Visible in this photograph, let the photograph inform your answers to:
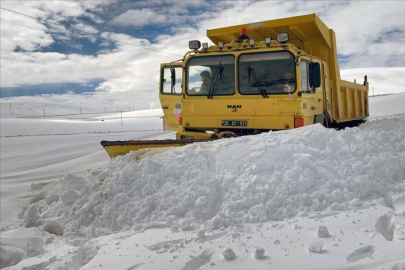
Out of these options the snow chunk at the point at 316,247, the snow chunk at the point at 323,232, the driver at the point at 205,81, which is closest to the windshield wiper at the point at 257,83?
the driver at the point at 205,81

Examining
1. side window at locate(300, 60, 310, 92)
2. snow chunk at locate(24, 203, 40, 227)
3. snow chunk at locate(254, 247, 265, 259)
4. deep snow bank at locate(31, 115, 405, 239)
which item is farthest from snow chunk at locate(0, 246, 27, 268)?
side window at locate(300, 60, 310, 92)

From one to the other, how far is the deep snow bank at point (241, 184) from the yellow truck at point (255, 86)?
1354 mm

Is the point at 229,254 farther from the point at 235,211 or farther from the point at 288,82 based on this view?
the point at 288,82

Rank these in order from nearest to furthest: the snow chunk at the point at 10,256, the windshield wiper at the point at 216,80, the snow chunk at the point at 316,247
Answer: the snow chunk at the point at 316,247 < the snow chunk at the point at 10,256 < the windshield wiper at the point at 216,80

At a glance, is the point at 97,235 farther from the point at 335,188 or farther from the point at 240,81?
the point at 240,81

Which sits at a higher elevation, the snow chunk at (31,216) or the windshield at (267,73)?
the windshield at (267,73)

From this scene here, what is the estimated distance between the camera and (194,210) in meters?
3.54

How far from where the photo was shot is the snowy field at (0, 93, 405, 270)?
267 cm

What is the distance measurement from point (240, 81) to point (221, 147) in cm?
237

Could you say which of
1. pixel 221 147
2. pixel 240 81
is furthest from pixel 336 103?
pixel 221 147

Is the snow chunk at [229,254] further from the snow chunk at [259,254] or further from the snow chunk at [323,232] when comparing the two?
the snow chunk at [323,232]

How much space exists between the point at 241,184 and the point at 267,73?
132 inches

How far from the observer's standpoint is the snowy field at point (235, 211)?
2.67 m

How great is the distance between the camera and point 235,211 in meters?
3.39
